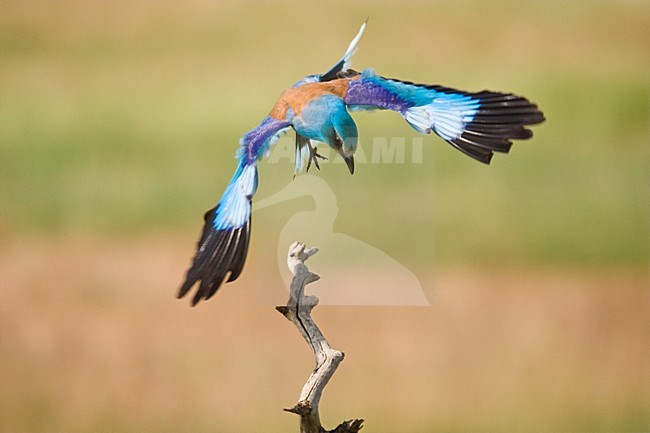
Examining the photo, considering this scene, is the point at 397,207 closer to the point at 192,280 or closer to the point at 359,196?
the point at 359,196

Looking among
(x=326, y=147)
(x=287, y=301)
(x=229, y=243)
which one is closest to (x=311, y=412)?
(x=287, y=301)

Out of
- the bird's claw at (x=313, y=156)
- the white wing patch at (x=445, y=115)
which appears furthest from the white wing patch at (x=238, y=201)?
the white wing patch at (x=445, y=115)

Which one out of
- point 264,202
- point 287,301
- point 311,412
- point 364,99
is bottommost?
point 311,412

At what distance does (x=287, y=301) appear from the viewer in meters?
1.46

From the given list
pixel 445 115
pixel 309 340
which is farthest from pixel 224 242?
pixel 445 115

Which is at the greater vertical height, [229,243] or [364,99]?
[364,99]

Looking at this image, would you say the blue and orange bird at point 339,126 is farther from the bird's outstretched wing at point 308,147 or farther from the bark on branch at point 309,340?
the bark on branch at point 309,340

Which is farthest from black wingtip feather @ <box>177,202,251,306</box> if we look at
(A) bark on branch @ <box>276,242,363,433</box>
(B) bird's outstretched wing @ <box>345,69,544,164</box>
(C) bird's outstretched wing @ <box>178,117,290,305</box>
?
(B) bird's outstretched wing @ <box>345,69,544,164</box>

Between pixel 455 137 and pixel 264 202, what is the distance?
1.11 ft

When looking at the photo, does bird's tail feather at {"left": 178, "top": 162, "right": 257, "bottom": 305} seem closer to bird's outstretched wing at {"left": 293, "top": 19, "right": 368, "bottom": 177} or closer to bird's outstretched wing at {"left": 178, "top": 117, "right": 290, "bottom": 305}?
bird's outstretched wing at {"left": 178, "top": 117, "right": 290, "bottom": 305}

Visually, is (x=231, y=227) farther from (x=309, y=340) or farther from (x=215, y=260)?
(x=309, y=340)

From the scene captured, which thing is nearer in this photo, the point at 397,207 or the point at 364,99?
the point at 364,99

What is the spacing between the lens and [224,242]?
1316 millimetres

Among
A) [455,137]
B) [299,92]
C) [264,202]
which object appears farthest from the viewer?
[264,202]
